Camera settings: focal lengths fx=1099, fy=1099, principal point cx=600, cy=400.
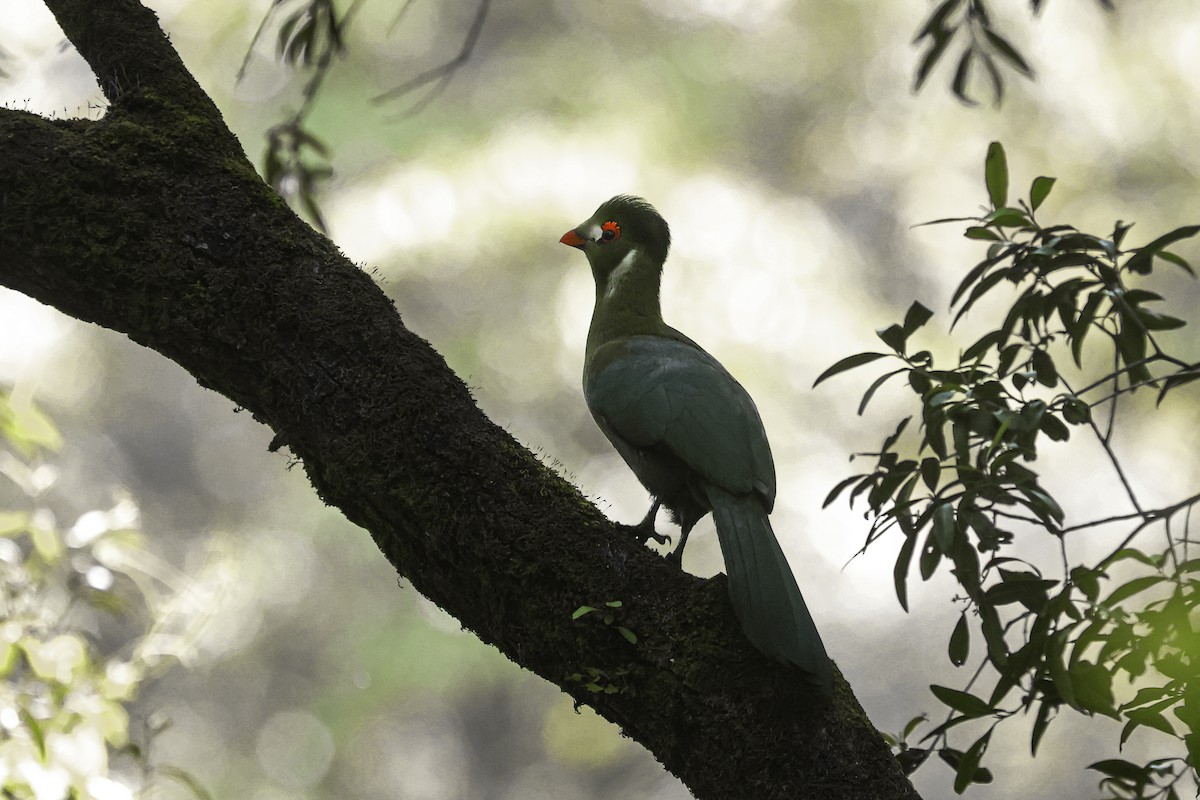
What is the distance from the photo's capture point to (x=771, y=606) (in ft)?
5.65

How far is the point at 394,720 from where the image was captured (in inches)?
335

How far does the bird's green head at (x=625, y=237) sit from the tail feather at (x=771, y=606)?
1000 mm

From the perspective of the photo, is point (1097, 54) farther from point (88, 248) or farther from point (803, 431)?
point (88, 248)

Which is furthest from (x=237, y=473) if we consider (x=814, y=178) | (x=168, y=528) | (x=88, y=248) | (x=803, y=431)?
(x=88, y=248)

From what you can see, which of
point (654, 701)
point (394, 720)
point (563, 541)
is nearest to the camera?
point (654, 701)

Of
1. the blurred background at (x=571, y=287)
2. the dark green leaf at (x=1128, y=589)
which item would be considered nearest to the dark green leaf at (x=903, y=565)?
the dark green leaf at (x=1128, y=589)

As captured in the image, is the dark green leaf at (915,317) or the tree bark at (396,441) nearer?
the tree bark at (396,441)

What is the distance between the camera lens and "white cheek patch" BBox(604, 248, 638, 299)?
271 centimetres

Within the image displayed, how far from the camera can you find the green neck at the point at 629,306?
2.62 m

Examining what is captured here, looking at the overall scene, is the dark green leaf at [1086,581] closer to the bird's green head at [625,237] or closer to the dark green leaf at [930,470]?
the dark green leaf at [930,470]

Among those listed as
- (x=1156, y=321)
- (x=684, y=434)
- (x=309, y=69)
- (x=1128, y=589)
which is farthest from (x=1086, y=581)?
(x=309, y=69)

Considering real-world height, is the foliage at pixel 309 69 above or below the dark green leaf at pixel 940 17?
below

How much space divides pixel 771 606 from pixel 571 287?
22.0 feet

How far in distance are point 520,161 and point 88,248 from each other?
661 centimetres
